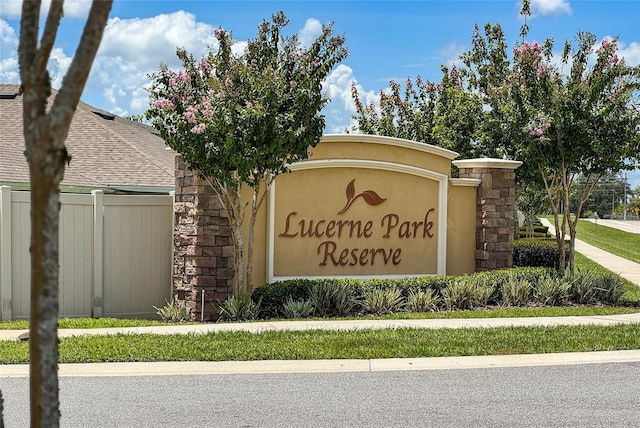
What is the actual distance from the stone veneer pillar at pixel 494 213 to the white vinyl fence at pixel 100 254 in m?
6.84

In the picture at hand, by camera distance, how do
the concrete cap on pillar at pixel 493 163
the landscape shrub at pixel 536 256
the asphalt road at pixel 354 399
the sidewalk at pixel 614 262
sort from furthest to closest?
the sidewalk at pixel 614 262, the landscape shrub at pixel 536 256, the concrete cap on pillar at pixel 493 163, the asphalt road at pixel 354 399

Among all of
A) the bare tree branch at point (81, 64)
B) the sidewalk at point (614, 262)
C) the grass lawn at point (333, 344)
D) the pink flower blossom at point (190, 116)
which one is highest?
the pink flower blossom at point (190, 116)

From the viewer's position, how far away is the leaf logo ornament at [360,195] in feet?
52.0

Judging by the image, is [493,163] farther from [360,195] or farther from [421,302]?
[421,302]

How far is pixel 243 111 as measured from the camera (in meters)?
12.6

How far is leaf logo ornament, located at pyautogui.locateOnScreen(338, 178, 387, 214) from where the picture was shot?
52.0 ft

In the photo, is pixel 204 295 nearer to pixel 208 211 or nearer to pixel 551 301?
pixel 208 211

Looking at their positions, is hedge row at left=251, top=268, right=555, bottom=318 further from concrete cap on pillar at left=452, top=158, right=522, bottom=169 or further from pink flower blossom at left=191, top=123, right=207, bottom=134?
pink flower blossom at left=191, top=123, right=207, bottom=134

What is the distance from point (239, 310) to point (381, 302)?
8.34 feet

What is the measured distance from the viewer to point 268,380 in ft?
27.3

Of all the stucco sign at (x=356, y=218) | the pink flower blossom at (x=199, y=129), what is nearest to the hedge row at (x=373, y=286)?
the stucco sign at (x=356, y=218)

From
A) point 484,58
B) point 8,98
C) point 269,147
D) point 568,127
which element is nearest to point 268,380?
point 269,147

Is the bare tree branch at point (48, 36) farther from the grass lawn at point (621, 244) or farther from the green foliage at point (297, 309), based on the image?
the grass lawn at point (621, 244)

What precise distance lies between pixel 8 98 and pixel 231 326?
12.9 meters
